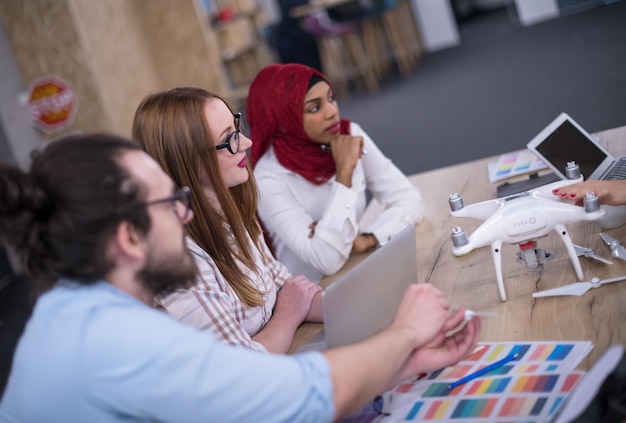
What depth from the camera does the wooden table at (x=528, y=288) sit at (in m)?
1.47

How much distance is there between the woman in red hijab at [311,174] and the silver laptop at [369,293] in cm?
75

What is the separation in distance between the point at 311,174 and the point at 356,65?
6.56m

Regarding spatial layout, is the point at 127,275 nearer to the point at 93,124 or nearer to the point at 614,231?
the point at 614,231

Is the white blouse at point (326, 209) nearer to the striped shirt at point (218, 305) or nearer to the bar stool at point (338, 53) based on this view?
the striped shirt at point (218, 305)

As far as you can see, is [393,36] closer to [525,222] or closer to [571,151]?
[571,151]

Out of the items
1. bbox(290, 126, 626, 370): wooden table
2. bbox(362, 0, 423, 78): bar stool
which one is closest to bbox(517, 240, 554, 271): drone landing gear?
bbox(290, 126, 626, 370): wooden table

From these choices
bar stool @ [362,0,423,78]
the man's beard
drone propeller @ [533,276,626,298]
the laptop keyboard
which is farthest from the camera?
bar stool @ [362,0,423,78]

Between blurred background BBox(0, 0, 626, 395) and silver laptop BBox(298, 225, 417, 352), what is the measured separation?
2.38m

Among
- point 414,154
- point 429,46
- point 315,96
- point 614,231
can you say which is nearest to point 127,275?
point 614,231

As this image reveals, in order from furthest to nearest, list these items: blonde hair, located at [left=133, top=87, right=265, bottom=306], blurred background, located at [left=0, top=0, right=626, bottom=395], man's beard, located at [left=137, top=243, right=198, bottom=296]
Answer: blurred background, located at [left=0, top=0, right=626, bottom=395], blonde hair, located at [left=133, top=87, right=265, bottom=306], man's beard, located at [left=137, top=243, right=198, bottom=296]

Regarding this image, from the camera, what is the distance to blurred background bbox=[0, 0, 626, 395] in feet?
18.1

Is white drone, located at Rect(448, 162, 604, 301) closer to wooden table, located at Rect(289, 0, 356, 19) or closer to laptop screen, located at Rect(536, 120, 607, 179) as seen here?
laptop screen, located at Rect(536, 120, 607, 179)

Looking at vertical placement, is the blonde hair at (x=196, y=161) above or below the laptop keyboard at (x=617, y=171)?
above

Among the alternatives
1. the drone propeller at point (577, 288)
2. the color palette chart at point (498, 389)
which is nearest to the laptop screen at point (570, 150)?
the drone propeller at point (577, 288)
